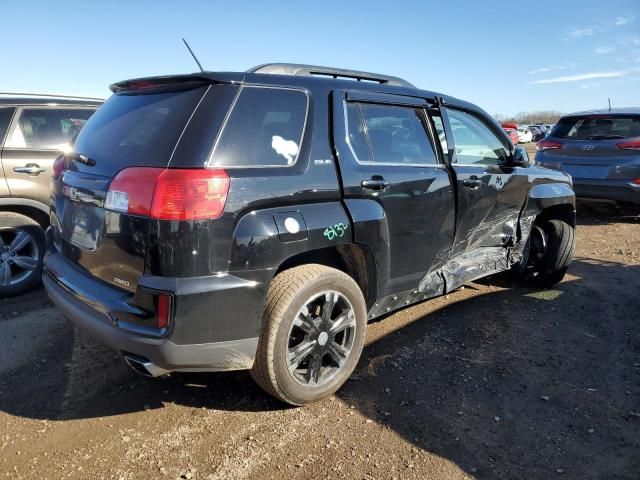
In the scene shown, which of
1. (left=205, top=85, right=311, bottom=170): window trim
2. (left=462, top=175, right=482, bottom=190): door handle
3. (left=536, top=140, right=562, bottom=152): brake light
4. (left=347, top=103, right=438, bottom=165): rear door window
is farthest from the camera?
(left=536, top=140, right=562, bottom=152): brake light

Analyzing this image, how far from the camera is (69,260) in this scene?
2.90 m

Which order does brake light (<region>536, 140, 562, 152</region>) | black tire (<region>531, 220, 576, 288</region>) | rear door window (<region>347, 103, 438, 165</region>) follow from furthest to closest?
brake light (<region>536, 140, 562, 152</region>) < black tire (<region>531, 220, 576, 288</region>) < rear door window (<region>347, 103, 438, 165</region>)

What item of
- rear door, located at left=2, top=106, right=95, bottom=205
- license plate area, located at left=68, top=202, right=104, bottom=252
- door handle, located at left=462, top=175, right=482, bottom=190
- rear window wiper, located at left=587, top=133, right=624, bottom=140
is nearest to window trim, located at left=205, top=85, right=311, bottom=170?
license plate area, located at left=68, top=202, right=104, bottom=252

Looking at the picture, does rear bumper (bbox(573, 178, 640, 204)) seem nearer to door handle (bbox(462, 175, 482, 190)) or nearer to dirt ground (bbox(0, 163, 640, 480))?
dirt ground (bbox(0, 163, 640, 480))

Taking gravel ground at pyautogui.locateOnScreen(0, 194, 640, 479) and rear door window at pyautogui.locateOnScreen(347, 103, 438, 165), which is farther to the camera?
rear door window at pyautogui.locateOnScreen(347, 103, 438, 165)

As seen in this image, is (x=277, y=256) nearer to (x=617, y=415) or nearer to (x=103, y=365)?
(x=103, y=365)

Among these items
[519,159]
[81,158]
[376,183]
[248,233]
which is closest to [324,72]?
[376,183]

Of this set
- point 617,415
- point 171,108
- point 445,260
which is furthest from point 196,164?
point 617,415

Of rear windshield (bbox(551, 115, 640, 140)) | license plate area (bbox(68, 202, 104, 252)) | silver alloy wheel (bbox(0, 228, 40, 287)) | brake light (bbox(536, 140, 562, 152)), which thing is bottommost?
silver alloy wheel (bbox(0, 228, 40, 287))

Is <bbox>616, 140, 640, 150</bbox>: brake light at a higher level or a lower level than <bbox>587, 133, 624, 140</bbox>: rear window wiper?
lower

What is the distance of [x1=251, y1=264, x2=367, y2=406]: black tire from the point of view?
2.61 meters

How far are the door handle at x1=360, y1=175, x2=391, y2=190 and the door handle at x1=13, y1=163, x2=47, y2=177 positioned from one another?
330 cm

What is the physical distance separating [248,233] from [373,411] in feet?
4.32

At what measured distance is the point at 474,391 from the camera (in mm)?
3127
